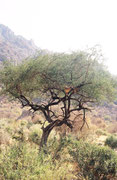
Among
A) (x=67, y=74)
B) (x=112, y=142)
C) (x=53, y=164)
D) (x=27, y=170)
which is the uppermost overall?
(x=67, y=74)

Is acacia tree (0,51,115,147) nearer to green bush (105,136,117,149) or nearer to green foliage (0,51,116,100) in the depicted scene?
green foliage (0,51,116,100)

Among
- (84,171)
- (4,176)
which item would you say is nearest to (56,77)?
(84,171)

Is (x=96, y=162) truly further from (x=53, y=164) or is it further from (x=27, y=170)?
(x=27, y=170)

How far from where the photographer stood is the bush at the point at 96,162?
17.7 ft

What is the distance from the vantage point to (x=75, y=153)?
20.7ft

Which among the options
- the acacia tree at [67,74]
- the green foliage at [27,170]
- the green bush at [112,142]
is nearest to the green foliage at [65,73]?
the acacia tree at [67,74]

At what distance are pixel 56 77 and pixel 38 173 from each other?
188 inches

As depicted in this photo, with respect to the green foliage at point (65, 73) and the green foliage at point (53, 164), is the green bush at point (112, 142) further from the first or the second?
the green foliage at point (53, 164)

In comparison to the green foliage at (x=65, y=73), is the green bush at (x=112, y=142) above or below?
below

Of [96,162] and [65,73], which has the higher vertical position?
[65,73]

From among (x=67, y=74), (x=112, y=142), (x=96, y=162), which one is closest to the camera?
(x=96, y=162)

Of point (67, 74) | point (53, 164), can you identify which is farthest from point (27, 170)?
point (67, 74)

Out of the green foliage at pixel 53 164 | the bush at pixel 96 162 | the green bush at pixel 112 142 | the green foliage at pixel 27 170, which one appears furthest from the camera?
the green bush at pixel 112 142

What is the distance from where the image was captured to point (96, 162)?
5707 mm
